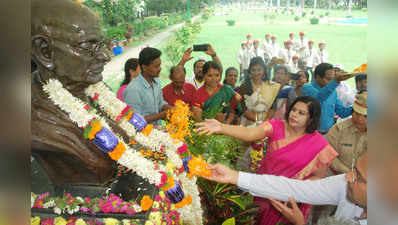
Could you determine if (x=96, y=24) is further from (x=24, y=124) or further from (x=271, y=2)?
(x=271, y=2)

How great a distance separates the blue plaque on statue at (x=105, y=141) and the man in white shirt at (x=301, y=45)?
430cm

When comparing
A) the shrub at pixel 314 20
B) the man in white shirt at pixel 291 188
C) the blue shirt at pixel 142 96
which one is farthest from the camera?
the shrub at pixel 314 20

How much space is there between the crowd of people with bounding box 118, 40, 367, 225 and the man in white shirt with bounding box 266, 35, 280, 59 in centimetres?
2

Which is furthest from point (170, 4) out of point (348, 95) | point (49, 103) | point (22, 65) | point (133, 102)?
point (22, 65)

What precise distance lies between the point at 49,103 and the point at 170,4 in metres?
3.86

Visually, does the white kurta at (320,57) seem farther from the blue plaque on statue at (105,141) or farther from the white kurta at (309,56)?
the blue plaque on statue at (105,141)

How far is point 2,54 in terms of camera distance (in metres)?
0.63

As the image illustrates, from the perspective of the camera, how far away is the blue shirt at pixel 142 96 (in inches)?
128

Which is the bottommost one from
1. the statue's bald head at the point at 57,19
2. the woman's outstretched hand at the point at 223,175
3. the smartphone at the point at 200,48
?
the woman's outstretched hand at the point at 223,175

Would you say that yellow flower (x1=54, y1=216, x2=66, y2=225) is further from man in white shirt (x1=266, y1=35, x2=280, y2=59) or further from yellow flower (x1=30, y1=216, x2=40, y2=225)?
man in white shirt (x1=266, y1=35, x2=280, y2=59)

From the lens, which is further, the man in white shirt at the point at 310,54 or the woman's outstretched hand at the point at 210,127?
the man in white shirt at the point at 310,54

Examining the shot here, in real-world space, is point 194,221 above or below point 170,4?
below

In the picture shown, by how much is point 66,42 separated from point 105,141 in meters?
0.65

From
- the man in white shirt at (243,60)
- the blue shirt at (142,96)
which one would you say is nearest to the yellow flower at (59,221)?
the blue shirt at (142,96)
